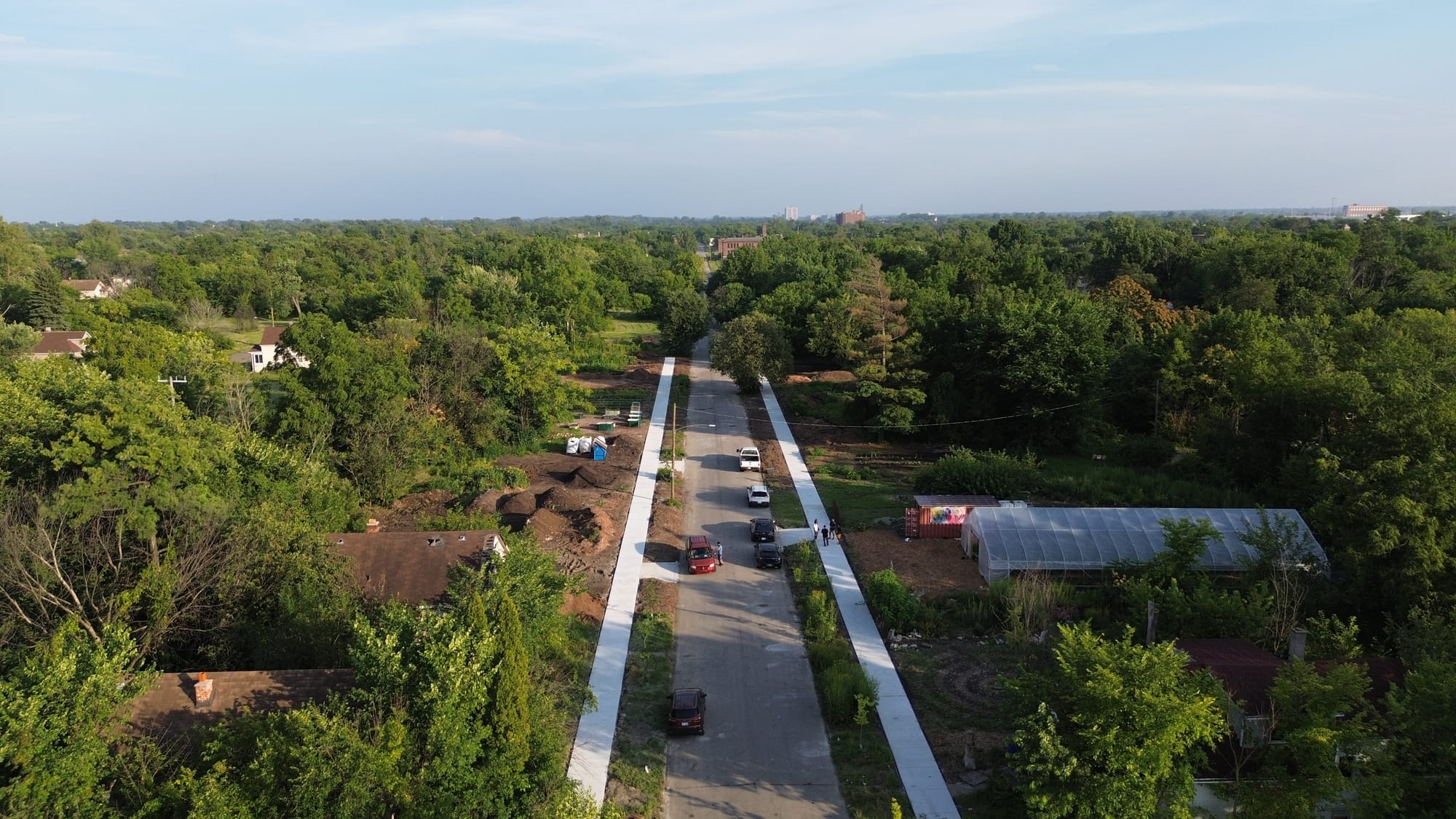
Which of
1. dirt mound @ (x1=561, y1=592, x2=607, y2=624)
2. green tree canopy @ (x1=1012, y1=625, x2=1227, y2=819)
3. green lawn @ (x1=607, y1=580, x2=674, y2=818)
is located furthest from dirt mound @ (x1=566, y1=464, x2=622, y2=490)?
green tree canopy @ (x1=1012, y1=625, x2=1227, y2=819)

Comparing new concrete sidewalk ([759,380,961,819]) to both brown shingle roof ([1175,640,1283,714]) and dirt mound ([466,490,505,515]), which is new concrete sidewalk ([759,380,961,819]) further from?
dirt mound ([466,490,505,515])

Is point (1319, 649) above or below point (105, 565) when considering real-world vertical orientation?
below

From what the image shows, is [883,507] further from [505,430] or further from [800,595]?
[505,430]

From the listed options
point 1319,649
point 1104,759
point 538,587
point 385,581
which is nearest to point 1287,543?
point 1319,649

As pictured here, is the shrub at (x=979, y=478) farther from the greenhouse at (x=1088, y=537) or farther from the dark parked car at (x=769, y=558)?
the dark parked car at (x=769, y=558)

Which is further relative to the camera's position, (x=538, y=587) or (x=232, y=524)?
(x=232, y=524)

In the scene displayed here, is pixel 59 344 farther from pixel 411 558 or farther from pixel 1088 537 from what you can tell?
pixel 1088 537

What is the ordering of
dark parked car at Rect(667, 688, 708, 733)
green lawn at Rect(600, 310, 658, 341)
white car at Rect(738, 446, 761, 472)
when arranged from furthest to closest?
green lawn at Rect(600, 310, 658, 341) < white car at Rect(738, 446, 761, 472) < dark parked car at Rect(667, 688, 708, 733)
